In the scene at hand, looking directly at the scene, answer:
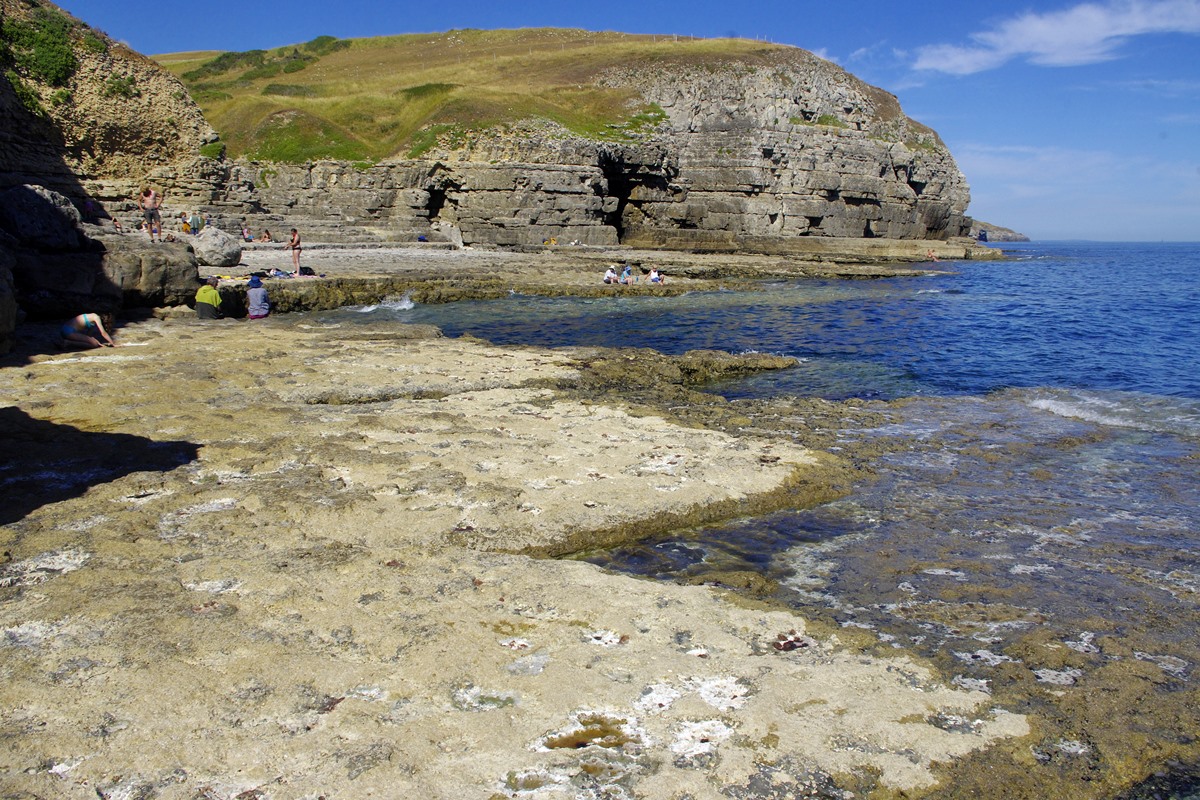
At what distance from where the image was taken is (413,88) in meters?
56.4

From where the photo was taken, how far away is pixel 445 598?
5641 mm

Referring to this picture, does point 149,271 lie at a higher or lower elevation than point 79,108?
lower

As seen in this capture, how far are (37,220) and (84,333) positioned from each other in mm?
4685

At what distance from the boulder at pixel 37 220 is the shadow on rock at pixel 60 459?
9.24m

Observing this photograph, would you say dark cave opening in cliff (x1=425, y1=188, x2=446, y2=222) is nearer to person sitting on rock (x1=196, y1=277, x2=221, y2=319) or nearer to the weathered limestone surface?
person sitting on rock (x1=196, y1=277, x2=221, y2=319)

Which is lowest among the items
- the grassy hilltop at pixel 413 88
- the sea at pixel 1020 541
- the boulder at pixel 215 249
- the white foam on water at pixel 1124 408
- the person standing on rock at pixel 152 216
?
the sea at pixel 1020 541

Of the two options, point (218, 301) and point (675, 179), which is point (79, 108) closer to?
point (218, 301)

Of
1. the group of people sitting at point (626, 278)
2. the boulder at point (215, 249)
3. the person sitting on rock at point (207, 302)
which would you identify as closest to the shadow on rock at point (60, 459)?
the person sitting on rock at point (207, 302)

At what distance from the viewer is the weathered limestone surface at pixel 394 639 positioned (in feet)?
12.9

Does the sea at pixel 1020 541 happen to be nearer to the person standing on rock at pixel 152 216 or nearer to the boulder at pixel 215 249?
the boulder at pixel 215 249

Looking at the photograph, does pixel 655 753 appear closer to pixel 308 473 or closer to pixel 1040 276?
pixel 308 473

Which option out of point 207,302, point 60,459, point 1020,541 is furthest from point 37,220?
A: point 1020,541

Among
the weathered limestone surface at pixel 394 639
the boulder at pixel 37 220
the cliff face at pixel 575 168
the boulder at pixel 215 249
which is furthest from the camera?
the cliff face at pixel 575 168

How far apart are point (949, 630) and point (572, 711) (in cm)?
307
